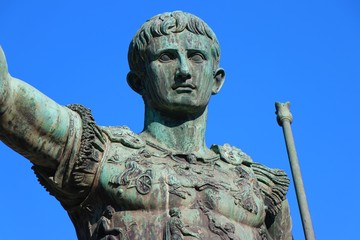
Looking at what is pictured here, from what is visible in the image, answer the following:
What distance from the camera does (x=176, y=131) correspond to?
1248 centimetres

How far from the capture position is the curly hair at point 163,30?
12.5m

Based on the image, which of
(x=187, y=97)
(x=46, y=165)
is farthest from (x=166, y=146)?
(x=46, y=165)

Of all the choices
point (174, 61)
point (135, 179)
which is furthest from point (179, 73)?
point (135, 179)

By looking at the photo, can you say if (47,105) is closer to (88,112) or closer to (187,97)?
(88,112)

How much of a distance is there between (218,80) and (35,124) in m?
2.47

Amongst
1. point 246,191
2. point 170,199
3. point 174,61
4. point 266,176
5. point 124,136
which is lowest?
point 170,199

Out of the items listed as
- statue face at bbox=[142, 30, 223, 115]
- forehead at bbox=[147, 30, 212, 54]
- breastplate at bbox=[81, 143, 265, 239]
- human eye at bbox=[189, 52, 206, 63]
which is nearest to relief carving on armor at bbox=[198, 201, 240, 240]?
breastplate at bbox=[81, 143, 265, 239]

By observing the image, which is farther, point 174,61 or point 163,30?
point 163,30

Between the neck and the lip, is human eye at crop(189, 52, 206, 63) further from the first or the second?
the neck

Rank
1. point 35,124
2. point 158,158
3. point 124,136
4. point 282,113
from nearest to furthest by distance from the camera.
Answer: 1. point 35,124
2. point 158,158
3. point 124,136
4. point 282,113

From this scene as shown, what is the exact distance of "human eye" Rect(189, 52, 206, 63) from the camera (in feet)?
40.9

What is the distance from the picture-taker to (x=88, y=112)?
11.9m

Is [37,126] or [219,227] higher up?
[37,126]

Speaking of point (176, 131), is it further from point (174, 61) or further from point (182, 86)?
point (174, 61)
